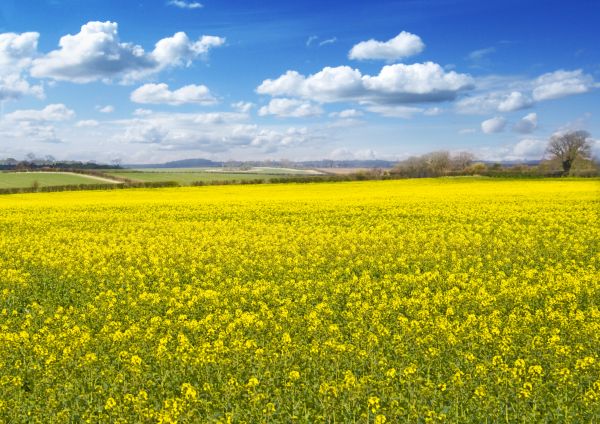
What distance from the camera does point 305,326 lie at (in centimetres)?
1084

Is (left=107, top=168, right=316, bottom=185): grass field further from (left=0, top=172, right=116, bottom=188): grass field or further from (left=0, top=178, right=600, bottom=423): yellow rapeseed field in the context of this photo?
(left=0, top=178, right=600, bottom=423): yellow rapeseed field

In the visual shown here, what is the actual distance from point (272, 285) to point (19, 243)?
14.3 m

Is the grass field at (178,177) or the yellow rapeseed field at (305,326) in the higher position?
the grass field at (178,177)

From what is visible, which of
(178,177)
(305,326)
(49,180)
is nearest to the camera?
(305,326)

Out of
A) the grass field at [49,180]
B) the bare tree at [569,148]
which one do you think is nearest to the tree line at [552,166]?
the bare tree at [569,148]

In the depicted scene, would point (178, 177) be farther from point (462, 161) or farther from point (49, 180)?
point (462, 161)

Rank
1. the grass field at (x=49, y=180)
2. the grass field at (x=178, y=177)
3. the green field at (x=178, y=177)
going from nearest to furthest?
1. the grass field at (x=49, y=180)
2. the grass field at (x=178, y=177)
3. the green field at (x=178, y=177)

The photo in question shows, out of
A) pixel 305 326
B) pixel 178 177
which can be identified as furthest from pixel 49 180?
pixel 305 326

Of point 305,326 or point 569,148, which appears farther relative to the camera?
point 569,148

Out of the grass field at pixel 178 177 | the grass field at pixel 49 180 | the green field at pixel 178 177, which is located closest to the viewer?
the grass field at pixel 49 180

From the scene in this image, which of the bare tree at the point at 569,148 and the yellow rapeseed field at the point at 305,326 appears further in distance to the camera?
the bare tree at the point at 569,148

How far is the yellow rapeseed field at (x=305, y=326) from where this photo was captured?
7355 mm

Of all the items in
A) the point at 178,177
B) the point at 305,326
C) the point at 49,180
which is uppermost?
the point at 178,177

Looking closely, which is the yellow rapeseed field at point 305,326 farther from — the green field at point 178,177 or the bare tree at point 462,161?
the bare tree at point 462,161
